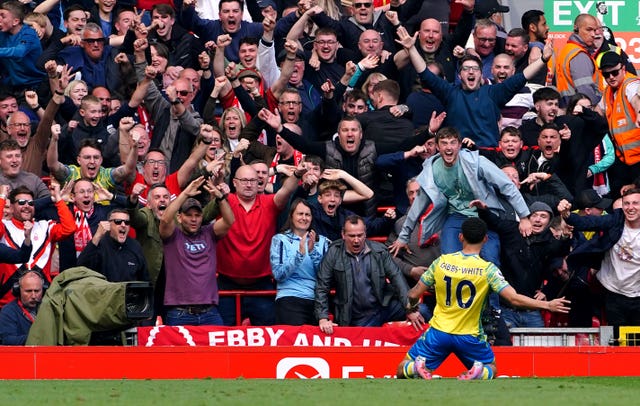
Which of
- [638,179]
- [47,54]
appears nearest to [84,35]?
[47,54]

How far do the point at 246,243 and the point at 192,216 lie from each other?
73cm

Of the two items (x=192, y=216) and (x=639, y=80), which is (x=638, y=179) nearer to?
(x=639, y=80)

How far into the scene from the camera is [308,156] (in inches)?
642

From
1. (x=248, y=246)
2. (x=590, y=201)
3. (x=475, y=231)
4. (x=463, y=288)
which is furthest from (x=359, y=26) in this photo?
(x=463, y=288)

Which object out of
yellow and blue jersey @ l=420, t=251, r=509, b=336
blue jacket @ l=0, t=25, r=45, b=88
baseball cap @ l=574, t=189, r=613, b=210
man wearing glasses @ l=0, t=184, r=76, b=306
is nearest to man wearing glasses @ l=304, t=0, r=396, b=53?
blue jacket @ l=0, t=25, r=45, b=88

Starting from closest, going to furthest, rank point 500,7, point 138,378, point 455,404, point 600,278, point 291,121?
point 455,404 < point 138,378 < point 600,278 < point 291,121 < point 500,7

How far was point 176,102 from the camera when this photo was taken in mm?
17531

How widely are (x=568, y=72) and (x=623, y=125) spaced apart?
6.23ft

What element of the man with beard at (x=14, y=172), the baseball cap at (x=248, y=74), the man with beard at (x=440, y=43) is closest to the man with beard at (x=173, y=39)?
the baseball cap at (x=248, y=74)

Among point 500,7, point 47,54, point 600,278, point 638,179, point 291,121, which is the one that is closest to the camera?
point 600,278

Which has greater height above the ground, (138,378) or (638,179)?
(638,179)

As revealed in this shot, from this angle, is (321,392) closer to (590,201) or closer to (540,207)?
(540,207)

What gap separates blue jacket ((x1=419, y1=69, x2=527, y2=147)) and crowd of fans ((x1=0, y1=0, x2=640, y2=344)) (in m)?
0.02

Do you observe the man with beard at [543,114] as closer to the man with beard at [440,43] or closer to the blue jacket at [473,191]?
the man with beard at [440,43]
